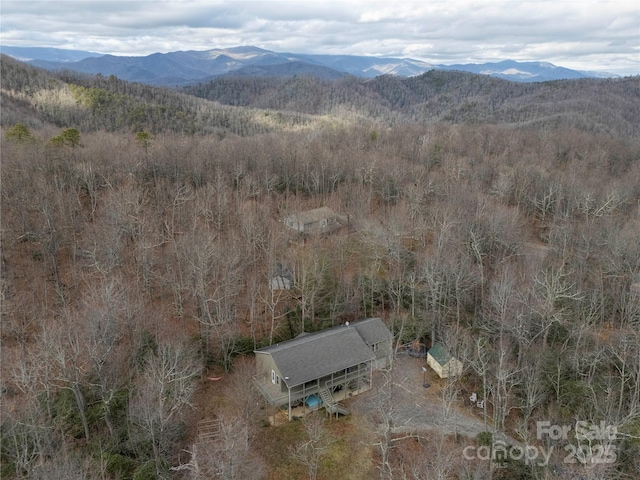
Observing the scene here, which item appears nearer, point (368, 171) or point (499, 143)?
point (368, 171)

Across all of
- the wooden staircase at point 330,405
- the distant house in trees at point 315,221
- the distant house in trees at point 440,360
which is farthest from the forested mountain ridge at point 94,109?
the distant house in trees at point 440,360

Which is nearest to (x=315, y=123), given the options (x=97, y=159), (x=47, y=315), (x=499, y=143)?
(x=499, y=143)

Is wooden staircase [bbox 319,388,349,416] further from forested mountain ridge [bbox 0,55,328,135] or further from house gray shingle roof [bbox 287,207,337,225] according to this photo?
forested mountain ridge [bbox 0,55,328,135]

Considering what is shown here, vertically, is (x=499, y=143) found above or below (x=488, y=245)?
above

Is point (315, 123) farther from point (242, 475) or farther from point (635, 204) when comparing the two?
point (242, 475)

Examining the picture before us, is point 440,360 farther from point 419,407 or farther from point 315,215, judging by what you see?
point 315,215

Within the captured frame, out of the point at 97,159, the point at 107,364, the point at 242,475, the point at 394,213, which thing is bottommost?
the point at 242,475

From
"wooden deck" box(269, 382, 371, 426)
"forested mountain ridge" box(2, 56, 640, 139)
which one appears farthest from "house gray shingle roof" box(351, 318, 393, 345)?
"forested mountain ridge" box(2, 56, 640, 139)
